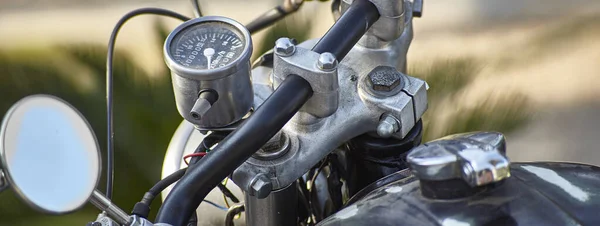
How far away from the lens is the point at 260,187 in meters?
0.80

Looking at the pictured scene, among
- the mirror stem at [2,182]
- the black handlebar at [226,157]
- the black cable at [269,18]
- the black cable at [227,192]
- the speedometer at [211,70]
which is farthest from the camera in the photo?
the black cable at [269,18]

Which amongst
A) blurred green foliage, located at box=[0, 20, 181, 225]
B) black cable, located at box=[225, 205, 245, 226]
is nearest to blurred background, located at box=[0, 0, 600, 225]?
blurred green foliage, located at box=[0, 20, 181, 225]

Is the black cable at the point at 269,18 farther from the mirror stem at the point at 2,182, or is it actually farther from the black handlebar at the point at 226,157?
the mirror stem at the point at 2,182

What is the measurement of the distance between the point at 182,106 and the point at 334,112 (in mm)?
176

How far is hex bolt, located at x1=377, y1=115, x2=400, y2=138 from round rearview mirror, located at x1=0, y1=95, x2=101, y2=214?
32cm

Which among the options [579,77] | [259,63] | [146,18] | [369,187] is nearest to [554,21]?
[579,77]

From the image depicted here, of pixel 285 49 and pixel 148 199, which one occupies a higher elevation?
pixel 285 49

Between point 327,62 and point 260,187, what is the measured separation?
15 cm

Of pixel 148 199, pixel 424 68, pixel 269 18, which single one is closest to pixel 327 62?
pixel 148 199

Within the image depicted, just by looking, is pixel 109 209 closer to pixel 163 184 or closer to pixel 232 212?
pixel 163 184

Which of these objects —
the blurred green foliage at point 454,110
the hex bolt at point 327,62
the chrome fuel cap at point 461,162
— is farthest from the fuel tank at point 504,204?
the blurred green foliage at point 454,110

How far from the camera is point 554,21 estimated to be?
7.57 feet

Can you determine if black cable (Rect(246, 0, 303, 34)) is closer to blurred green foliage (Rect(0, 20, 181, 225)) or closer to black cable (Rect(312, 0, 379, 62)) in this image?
black cable (Rect(312, 0, 379, 62))

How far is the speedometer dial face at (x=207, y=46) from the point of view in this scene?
2.78ft
